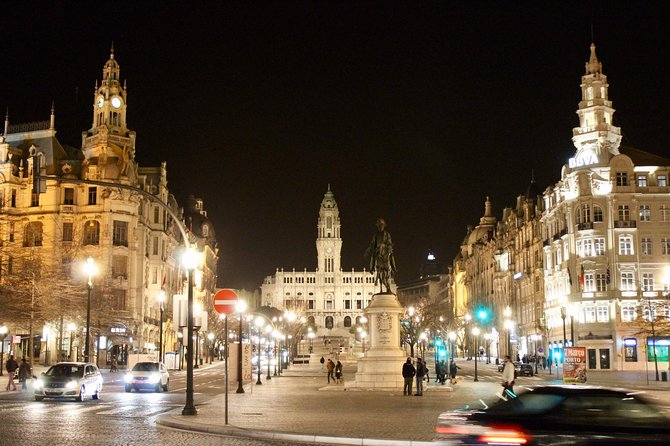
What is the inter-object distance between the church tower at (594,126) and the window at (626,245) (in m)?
7.54

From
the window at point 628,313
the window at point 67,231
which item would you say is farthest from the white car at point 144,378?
the window at point 628,313

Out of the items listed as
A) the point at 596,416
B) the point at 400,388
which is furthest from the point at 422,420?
the point at 400,388

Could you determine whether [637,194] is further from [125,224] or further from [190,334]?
[190,334]

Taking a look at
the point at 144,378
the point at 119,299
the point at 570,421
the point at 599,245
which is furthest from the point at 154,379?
the point at 599,245

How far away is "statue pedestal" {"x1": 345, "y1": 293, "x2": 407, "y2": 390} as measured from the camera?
144 ft

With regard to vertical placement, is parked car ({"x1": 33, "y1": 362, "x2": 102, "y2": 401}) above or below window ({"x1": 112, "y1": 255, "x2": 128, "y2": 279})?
below

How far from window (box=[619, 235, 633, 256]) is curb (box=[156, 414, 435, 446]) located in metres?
66.2

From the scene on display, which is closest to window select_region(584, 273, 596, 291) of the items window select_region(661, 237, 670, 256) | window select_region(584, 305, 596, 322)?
window select_region(584, 305, 596, 322)

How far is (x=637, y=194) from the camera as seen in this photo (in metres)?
82.9

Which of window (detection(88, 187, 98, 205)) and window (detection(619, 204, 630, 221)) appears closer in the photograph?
window (detection(619, 204, 630, 221))

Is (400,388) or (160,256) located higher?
(160,256)

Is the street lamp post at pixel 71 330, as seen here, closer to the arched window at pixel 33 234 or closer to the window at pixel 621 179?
the arched window at pixel 33 234

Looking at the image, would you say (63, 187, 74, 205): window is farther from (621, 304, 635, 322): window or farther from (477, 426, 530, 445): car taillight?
(477, 426, 530, 445): car taillight

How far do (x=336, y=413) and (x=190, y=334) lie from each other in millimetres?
5429
